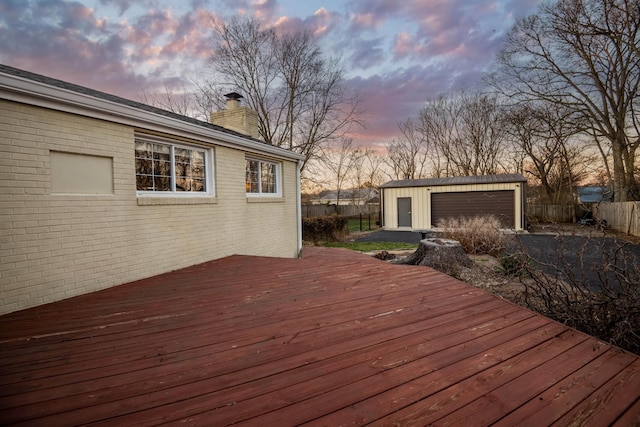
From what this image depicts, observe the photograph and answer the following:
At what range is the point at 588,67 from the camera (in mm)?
16188

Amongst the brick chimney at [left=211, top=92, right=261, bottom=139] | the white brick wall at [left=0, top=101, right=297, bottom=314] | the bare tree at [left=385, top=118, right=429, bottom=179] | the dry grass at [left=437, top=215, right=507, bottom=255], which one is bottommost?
the dry grass at [left=437, top=215, right=507, bottom=255]

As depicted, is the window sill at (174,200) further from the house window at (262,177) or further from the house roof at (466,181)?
the house roof at (466,181)

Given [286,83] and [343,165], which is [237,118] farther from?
[343,165]

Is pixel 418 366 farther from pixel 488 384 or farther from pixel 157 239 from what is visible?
pixel 157 239

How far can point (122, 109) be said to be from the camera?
4.11 metres

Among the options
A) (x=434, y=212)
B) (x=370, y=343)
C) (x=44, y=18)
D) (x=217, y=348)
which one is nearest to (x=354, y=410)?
(x=370, y=343)

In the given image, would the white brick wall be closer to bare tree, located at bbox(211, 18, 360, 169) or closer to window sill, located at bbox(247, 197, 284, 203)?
window sill, located at bbox(247, 197, 284, 203)

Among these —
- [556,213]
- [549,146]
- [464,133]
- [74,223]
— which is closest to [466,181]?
[556,213]

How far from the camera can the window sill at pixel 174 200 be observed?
14.9ft

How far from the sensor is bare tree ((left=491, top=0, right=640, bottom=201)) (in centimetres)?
1397

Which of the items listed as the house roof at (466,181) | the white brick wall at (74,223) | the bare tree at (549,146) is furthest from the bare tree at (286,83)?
the white brick wall at (74,223)

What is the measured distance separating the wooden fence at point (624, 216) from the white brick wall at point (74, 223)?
1555 centimetres

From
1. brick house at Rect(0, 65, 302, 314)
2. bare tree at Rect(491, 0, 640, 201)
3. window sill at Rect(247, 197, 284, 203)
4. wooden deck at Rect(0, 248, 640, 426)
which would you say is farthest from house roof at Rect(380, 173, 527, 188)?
wooden deck at Rect(0, 248, 640, 426)

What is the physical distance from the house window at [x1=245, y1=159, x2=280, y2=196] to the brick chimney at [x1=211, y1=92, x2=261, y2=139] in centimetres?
199
